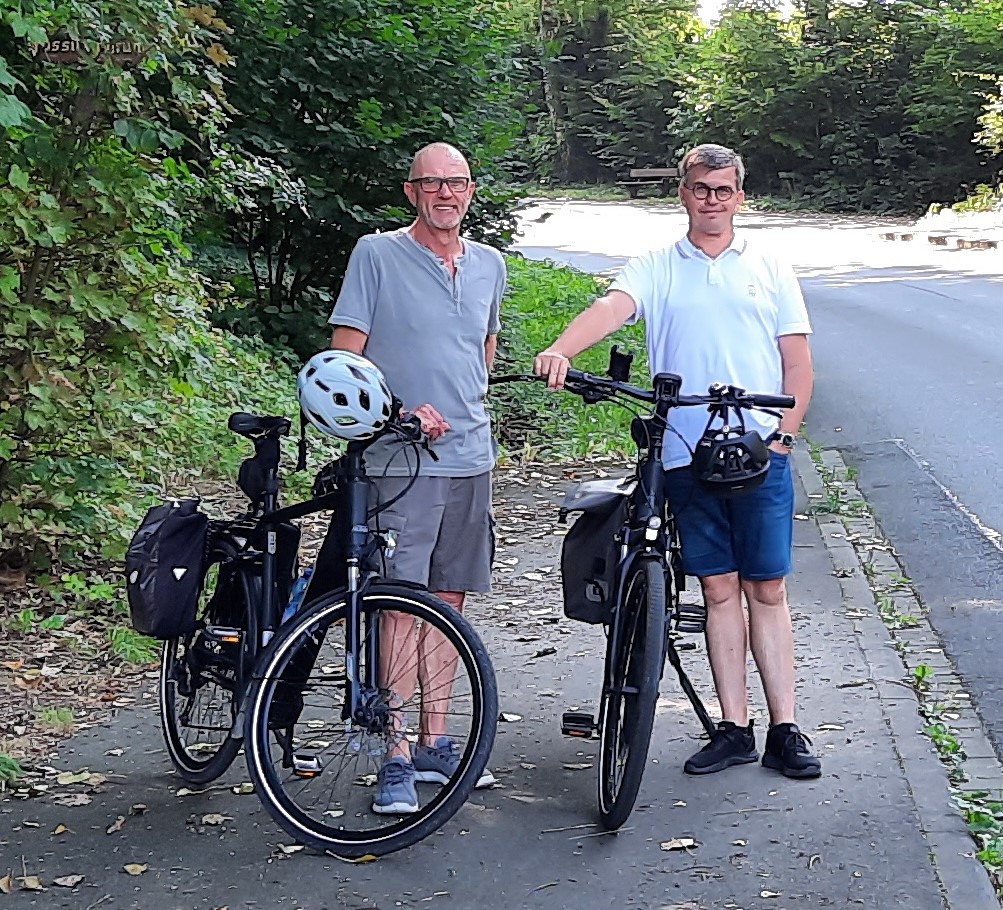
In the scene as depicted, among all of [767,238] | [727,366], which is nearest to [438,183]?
[727,366]

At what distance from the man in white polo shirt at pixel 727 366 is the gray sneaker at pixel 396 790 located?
3.38ft

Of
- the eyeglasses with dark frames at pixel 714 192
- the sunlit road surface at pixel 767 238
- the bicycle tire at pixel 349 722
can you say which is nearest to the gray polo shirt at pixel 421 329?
the bicycle tire at pixel 349 722

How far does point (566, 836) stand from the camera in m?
4.58

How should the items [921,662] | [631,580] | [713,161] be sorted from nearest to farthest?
[631,580], [713,161], [921,662]

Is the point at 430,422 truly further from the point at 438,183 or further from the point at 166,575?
the point at 166,575

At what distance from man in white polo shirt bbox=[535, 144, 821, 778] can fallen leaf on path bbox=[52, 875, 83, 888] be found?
80.1 inches

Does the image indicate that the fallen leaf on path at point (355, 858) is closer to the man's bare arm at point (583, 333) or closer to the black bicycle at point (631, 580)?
the black bicycle at point (631, 580)

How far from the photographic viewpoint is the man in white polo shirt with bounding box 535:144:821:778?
15.9 ft

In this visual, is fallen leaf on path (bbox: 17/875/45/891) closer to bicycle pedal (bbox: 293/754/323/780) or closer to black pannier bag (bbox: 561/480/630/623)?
bicycle pedal (bbox: 293/754/323/780)

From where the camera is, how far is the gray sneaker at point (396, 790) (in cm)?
459

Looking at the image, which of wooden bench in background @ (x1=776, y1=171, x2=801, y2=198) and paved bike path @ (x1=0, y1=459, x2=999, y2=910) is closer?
paved bike path @ (x1=0, y1=459, x2=999, y2=910)

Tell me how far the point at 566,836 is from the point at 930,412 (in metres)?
8.72

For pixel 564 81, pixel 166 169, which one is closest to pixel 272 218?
pixel 166 169

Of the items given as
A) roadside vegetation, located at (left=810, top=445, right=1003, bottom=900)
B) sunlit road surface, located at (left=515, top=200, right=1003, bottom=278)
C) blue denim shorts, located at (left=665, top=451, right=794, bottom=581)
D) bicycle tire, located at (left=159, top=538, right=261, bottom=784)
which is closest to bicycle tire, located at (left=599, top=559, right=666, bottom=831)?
blue denim shorts, located at (left=665, top=451, right=794, bottom=581)
